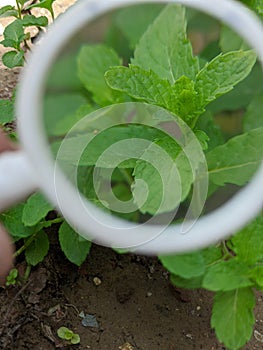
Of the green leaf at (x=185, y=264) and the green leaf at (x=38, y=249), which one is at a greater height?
the green leaf at (x=185, y=264)

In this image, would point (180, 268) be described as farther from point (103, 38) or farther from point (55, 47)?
point (103, 38)

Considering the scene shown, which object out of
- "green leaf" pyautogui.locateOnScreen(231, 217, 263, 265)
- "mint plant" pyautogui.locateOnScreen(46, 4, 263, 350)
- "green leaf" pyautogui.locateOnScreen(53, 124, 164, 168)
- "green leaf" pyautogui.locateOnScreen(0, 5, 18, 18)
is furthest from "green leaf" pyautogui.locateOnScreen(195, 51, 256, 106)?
"green leaf" pyautogui.locateOnScreen(0, 5, 18, 18)

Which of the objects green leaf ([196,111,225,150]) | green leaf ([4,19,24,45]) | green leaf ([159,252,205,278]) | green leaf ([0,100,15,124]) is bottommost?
green leaf ([159,252,205,278])

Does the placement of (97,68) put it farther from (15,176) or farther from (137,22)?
(15,176)

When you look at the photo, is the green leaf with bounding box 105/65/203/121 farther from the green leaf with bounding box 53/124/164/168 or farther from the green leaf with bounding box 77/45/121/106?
the green leaf with bounding box 77/45/121/106

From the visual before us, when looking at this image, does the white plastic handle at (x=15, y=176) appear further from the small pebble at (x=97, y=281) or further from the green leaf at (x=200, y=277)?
the small pebble at (x=97, y=281)

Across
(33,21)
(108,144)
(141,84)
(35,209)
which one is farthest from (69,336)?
(33,21)

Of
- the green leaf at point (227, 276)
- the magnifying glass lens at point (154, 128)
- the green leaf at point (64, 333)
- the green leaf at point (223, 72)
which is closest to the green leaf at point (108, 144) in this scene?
the magnifying glass lens at point (154, 128)
